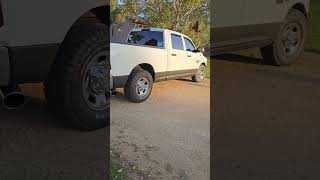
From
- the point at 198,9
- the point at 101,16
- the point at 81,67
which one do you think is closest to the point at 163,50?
the point at 198,9

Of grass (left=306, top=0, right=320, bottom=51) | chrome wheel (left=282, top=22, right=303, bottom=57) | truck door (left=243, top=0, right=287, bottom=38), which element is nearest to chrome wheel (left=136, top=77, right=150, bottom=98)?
truck door (left=243, top=0, right=287, bottom=38)

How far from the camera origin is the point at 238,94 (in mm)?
3879

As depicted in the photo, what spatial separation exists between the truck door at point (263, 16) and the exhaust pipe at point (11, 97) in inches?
68.2

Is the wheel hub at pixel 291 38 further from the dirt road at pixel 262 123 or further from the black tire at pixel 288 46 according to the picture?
the dirt road at pixel 262 123

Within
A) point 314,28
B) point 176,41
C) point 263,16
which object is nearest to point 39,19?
point 176,41

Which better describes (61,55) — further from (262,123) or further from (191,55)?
(262,123)

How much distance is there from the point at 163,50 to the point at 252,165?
4.19 ft

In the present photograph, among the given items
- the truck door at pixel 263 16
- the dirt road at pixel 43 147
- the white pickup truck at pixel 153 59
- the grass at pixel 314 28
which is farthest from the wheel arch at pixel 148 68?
the grass at pixel 314 28

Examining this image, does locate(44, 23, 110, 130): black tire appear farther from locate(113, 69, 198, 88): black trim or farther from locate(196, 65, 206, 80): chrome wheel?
locate(196, 65, 206, 80): chrome wheel

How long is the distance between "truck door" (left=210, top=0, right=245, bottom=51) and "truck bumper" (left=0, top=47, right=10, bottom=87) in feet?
4.50

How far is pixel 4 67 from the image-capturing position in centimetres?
283

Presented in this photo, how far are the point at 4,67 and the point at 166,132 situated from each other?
3.87 feet

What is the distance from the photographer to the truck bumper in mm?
2779

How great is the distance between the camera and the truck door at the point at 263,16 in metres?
3.40
